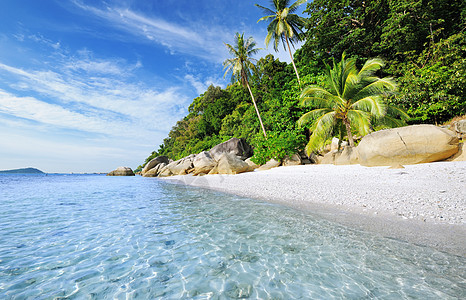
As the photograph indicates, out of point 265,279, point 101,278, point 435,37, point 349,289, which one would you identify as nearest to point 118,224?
point 101,278

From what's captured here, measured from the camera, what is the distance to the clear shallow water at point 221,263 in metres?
2.18

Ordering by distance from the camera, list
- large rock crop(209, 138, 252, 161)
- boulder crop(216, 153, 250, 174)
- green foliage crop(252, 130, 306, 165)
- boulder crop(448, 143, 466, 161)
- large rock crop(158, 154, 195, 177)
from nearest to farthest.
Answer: boulder crop(448, 143, 466, 161) → green foliage crop(252, 130, 306, 165) → boulder crop(216, 153, 250, 174) → large rock crop(209, 138, 252, 161) → large rock crop(158, 154, 195, 177)

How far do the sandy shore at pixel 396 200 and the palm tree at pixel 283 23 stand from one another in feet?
51.9

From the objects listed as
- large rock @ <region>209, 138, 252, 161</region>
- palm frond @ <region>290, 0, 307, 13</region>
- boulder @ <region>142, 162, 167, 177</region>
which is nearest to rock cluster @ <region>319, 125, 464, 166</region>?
large rock @ <region>209, 138, 252, 161</region>

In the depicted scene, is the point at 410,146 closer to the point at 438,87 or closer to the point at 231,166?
the point at 438,87

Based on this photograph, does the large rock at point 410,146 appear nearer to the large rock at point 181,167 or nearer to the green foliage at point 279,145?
the green foliage at point 279,145

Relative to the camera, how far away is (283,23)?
19.3 metres

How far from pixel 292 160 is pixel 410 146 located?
7.68 m

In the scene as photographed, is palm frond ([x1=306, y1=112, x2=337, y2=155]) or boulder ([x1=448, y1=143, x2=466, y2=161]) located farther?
palm frond ([x1=306, y1=112, x2=337, y2=155])

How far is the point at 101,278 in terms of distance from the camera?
98.8 inches

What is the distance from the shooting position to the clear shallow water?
2182 millimetres

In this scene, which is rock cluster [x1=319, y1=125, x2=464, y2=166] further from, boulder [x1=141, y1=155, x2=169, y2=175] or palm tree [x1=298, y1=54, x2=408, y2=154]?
boulder [x1=141, y1=155, x2=169, y2=175]

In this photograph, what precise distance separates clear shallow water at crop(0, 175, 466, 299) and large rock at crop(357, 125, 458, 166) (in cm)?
658

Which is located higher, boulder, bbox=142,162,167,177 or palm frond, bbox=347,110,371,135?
palm frond, bbox=347,110,371,135
